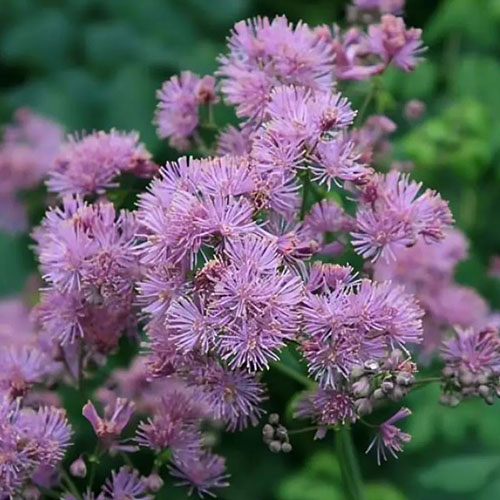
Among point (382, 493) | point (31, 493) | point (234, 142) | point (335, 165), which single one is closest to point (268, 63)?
point (234, 142)

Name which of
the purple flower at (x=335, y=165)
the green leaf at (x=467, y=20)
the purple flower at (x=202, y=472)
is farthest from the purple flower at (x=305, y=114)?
the green leaf at (x=467, y=20)

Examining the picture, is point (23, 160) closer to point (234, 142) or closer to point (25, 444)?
point (234, 142)

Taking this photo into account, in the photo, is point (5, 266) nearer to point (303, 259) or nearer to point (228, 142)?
point (228, 142)

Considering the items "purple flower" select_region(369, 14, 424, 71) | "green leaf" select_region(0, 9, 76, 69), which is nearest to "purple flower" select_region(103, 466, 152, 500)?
"purple flower" select_region(369, 14, 424, 71)

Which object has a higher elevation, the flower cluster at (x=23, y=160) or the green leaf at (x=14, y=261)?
the flower cluster at (x=23, y=160)

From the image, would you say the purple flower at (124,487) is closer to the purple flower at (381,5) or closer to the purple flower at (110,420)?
the purple flower at (110,420)

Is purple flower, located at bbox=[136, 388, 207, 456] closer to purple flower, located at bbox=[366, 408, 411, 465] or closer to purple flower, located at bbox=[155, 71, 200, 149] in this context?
purple flower, located at bbox=[366, 408, 411, 465]

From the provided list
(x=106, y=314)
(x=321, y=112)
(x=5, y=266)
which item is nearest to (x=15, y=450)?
(x=106, y=314)
